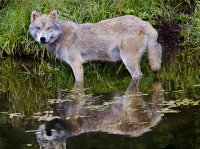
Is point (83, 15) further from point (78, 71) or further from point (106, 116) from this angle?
point (106, 116)

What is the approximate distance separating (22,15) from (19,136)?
18.6ft

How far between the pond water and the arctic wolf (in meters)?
0.33

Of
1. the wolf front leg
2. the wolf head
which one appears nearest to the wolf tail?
the wolf front leg

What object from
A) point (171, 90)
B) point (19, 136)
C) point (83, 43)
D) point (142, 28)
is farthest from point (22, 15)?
point (19, 136)

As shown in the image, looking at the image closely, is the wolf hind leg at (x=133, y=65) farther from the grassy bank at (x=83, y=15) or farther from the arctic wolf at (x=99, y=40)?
the grassy bank at (x=83, y=15)

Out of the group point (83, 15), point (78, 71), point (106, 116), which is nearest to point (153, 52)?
point (78, 71)

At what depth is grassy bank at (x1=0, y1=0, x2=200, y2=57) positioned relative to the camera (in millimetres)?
13109

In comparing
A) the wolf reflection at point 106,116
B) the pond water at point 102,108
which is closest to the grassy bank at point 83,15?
the pond water at point 102,108

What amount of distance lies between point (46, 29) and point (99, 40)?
3.12 feet

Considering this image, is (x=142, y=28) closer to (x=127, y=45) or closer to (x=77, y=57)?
(x=127, y=45)

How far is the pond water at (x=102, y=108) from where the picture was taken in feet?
25.3

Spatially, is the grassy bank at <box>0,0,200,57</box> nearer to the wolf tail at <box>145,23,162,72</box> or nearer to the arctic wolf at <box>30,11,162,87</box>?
the arctic wolf at <box>30,11,162,87</box>

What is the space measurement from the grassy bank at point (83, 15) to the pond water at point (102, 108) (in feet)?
2.89

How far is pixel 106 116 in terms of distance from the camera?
8.68 metres
